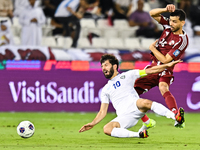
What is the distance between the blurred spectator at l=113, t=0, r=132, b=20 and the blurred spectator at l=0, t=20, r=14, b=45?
3.74 m

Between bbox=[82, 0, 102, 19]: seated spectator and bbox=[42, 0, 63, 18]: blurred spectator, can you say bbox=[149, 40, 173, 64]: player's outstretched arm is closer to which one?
bbox=[42, 0, 63, 18]: blurred spectator

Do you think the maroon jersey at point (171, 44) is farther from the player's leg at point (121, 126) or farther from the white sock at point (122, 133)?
the white sock at point (122, 133)

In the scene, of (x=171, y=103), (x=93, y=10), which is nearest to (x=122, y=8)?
(x=93, y=10)

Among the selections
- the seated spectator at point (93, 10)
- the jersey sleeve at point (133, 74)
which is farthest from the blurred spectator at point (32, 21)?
the jersey sleeve at point (133, 74)

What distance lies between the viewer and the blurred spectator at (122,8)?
14117mm

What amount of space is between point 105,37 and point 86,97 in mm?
3195

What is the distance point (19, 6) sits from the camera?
41.6 ft

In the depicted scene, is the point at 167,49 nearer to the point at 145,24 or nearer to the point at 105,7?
the point at 145,24

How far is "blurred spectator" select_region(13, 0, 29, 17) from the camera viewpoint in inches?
495

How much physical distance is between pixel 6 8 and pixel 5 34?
1.07 metres

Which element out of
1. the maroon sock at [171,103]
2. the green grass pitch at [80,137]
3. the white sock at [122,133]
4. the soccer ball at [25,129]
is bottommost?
the green grass pitch at [80,137]

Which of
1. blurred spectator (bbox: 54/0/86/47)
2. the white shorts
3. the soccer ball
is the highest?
blurred spectator (bbox: 54/0/86/47)

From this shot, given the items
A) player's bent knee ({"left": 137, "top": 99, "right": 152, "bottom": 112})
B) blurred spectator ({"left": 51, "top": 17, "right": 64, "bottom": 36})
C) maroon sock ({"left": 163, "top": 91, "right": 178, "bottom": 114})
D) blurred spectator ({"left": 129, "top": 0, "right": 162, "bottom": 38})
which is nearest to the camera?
player's bent knee ({"left": 137, "top": 99, "right": 152, "bottom": 112})

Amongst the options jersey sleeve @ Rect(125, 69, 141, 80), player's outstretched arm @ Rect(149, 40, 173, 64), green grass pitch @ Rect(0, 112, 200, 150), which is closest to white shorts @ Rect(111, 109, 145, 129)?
green grass pitch @ Rect(0, 112, 200, 150)
